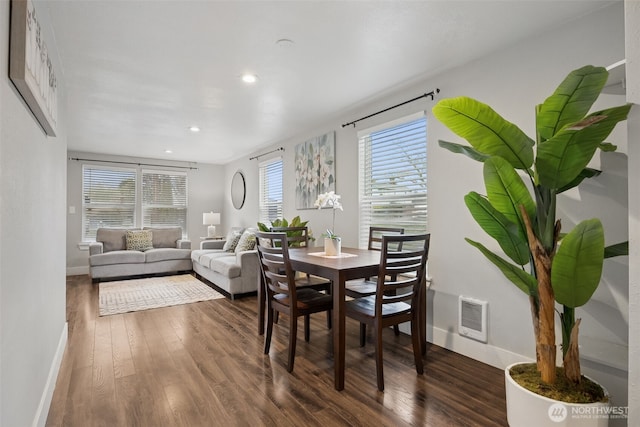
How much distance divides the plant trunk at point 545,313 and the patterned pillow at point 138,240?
6.23 m

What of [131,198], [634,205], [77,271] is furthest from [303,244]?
[77,271]

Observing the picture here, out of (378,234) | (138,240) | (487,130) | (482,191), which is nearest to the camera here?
(487,130)

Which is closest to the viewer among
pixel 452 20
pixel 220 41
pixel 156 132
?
pixel 452 20

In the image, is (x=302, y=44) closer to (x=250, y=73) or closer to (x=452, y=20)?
(x=250, y=73)

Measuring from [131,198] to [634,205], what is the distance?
754 centimetres

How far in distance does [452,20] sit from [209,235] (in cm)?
609

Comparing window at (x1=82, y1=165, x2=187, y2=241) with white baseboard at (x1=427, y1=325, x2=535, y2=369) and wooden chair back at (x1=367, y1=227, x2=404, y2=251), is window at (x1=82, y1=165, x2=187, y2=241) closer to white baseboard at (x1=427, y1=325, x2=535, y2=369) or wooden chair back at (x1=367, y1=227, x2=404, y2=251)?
wooden chair back at (x1=367, y1=227, x2=404, y2=251)

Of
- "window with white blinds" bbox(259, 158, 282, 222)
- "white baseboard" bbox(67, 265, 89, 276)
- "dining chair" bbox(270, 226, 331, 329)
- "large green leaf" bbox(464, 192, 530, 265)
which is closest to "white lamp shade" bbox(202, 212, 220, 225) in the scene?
"window with white blinds" bbox(259, 158, 282, 222)

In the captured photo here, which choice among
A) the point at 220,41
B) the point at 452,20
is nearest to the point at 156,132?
the point at 220,41

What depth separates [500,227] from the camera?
176cm

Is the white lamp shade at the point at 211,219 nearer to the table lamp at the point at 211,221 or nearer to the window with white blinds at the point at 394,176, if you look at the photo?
the table lamp at the point at 211,221

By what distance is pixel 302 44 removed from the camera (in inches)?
93.1

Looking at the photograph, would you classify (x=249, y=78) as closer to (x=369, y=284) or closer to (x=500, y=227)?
(x=369, y=284)

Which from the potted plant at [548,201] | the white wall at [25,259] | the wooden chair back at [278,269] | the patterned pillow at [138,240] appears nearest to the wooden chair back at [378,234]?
the wooden chair back at [278,269]
